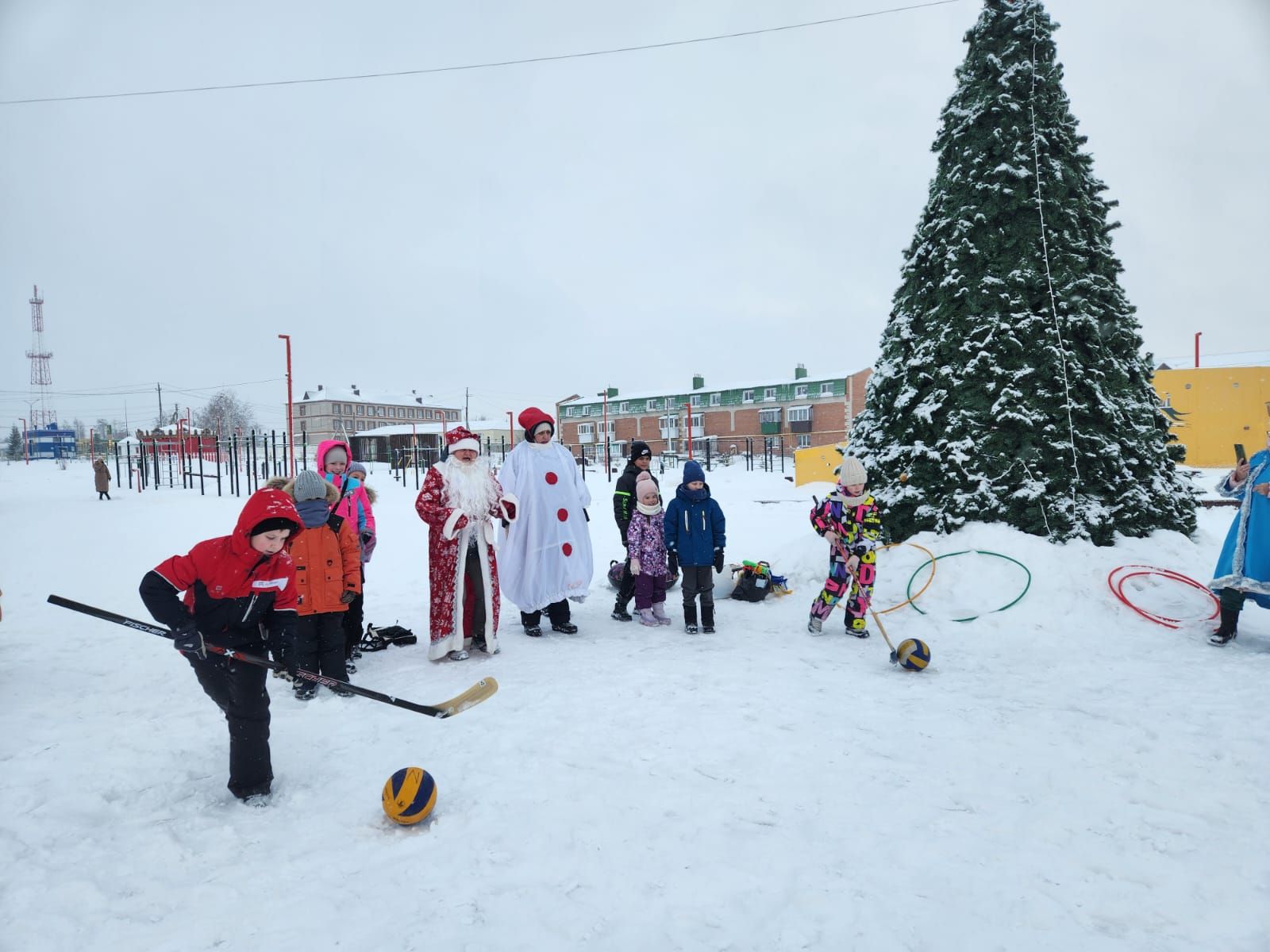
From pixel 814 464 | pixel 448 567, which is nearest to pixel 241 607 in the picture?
pixel 448 567

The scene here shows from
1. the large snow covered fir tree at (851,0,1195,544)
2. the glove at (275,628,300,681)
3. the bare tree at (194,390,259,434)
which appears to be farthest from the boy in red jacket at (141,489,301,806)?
the bare tree at (194,390,259,434)

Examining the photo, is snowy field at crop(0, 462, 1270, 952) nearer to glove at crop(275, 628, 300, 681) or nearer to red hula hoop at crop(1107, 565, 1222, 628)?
red hula hoop at crop(1107, 565, 1222, 628)

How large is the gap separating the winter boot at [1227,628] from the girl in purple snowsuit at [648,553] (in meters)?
4.90

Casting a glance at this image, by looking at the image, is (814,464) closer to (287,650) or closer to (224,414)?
(287,650)

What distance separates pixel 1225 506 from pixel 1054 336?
8.94 metres

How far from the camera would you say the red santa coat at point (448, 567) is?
5.78 meters

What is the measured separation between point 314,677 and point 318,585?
51.8 inches

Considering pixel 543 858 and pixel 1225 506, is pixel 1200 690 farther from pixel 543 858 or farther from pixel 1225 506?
pixel 1225 506

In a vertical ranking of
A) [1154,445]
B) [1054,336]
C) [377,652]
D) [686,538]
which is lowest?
[377,652]

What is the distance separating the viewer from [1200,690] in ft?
15.1

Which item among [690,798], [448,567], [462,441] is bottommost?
[690,798]

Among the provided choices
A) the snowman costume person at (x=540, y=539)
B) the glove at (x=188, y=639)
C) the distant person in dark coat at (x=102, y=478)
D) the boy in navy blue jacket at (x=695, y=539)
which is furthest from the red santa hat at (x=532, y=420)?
the distant person in dark coat at (x=102, y=478)

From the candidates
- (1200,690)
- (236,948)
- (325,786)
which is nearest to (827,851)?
(236,948)

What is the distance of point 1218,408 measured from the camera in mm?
20297
